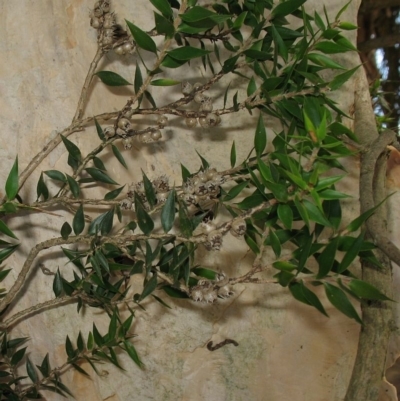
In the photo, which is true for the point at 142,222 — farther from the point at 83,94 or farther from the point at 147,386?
the point at 147,386

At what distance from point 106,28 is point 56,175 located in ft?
0.90

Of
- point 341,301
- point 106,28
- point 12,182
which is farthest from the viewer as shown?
point 106,28

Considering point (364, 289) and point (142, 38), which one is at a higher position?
point (142, 38)

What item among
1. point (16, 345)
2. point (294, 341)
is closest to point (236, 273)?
point (294, 341)

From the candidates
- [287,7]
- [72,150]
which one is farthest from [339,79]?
[72,150]

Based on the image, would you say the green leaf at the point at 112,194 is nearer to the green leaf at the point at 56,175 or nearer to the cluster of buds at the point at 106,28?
the green leaf at the point at 56,175

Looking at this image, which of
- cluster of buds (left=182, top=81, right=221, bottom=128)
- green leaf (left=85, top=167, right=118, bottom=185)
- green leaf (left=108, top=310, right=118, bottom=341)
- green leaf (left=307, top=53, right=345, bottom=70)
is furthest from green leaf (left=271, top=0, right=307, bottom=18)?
green leaf (left=108, top=310, right=118, bottom=341)

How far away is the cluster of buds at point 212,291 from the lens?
2.67 ft

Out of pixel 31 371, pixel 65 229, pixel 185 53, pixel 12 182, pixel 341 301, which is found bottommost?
pixel 31 371

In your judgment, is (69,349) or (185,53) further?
(69,349)

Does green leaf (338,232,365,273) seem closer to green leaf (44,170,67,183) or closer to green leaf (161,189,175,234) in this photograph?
green leaf (161,189,175,234)

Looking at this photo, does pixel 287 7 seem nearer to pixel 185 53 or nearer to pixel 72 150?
pixel 185 53

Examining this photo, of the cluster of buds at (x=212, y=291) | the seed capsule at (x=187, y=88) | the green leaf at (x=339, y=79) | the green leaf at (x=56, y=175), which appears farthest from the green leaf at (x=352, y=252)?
the green leaf at (x=56, y=175)

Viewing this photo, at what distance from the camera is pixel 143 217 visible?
0.82 m
